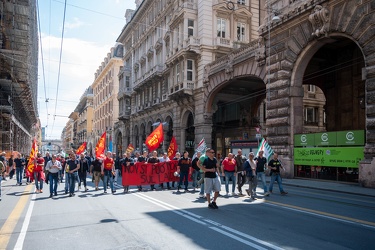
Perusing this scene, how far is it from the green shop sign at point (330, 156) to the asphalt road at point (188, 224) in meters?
5.79

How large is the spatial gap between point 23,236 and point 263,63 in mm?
19633

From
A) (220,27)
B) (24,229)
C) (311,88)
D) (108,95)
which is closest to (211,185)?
(24,229)

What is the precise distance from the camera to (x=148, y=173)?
52.5 ft

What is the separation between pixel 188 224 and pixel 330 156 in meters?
13.1

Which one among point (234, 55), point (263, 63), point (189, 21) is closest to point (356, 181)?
point (263, 63)

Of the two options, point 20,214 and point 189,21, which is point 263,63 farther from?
point 20,214

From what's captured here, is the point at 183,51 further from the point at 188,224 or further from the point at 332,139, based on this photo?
the point at 188,224

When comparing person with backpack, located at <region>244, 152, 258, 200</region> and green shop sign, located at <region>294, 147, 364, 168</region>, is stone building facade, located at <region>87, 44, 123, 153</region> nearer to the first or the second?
green shop sign, located at <region>294, 147, 364, 168</region>

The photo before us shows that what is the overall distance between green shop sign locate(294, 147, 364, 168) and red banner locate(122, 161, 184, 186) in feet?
26.0

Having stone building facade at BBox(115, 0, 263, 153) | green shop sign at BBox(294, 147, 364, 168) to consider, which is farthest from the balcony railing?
green shop sign at BBox(294, 147, 364, 168)

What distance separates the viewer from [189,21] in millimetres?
32156

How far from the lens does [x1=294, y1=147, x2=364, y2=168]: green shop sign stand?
16.8 m

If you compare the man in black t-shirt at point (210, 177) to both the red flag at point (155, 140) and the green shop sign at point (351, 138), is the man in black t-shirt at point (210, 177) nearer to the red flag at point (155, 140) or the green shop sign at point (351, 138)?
the red flag at point (155, 140)

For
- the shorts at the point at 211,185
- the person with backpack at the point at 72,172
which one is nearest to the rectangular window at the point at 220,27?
the person with backpack at the point at 72,172
